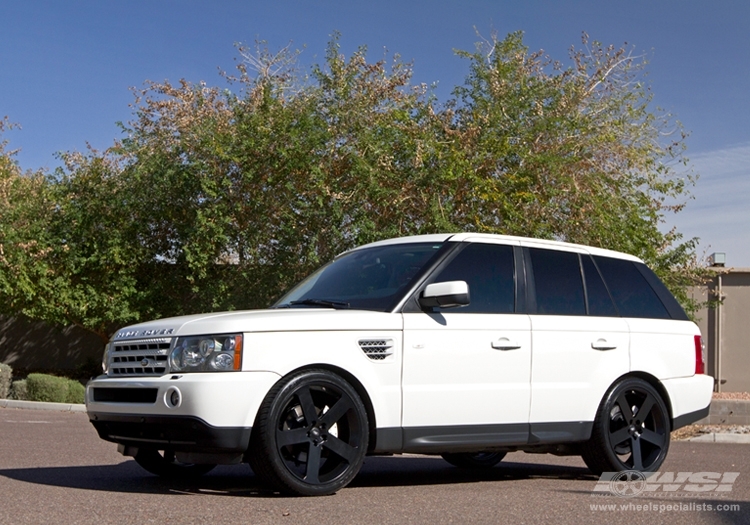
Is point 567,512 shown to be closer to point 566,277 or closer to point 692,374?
point 566,277

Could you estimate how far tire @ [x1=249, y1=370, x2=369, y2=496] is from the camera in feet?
20.9

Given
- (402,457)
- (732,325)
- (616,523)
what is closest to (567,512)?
(616,523)

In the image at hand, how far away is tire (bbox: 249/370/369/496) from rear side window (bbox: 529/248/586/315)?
6.90ft

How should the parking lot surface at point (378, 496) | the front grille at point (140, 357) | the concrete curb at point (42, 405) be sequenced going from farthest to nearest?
the concrete curb at point (42, 405)
the front grille at point (140, 357)
the parking lot surface at point (378, 496)

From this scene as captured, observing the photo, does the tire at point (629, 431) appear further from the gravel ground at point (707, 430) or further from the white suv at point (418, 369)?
the gravel ground at point (707, 430)

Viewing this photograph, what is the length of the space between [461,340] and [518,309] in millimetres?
777

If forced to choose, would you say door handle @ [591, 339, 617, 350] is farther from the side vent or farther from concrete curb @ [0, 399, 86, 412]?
concrete curb @ [0, 399, 86, 412]

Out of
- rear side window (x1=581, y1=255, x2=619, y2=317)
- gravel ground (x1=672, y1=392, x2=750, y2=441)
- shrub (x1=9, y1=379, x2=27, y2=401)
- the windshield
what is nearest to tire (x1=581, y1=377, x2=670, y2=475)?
rear side window (x1=581, y1=255, x2=619, y2=317)

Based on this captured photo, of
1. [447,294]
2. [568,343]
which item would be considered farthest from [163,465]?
[568,343]

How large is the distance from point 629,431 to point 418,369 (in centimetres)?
241

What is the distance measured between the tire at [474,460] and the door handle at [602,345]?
184 centimetres

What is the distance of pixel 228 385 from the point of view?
20.7ft

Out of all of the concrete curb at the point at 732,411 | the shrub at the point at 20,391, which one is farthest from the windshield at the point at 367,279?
the shrub at the point at 20,391

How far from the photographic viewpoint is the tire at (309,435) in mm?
6383
